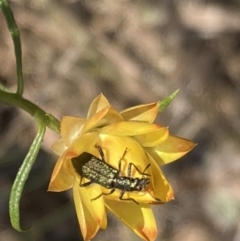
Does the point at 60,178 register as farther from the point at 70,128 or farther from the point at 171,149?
the point at 171,149

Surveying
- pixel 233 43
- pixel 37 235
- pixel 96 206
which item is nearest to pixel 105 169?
pixel 96 206

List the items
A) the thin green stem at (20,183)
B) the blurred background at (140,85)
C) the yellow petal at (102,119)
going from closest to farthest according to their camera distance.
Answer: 1. the yellow petal at (102,119)
2. the thin green stem at (20,183)
3. the blurred background at (140,85)

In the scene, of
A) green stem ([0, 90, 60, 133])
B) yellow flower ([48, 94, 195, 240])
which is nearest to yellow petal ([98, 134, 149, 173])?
yellow flower ([48, 94, 195, 240])

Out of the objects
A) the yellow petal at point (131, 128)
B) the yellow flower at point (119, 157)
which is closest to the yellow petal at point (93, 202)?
the yellow flower at point (119, 157)

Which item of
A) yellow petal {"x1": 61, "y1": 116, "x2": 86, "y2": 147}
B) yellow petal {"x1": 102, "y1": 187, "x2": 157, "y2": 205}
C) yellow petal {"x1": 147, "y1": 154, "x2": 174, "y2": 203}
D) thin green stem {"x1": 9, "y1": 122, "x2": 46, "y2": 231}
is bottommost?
thin green stem {"x1": 9, "y1": 122, "x2": 46, "y2": 231}

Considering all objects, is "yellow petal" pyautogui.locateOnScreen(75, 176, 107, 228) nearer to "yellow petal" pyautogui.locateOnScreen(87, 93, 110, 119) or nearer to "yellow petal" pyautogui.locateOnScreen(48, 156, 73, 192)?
"yellow petal" pyautogui.locateOnScreen(48, 156, 73, 192)

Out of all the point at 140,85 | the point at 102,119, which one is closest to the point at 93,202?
the point at 102,119

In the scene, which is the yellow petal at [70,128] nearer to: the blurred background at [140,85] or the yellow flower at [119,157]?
the yellow flower at [119,157]
